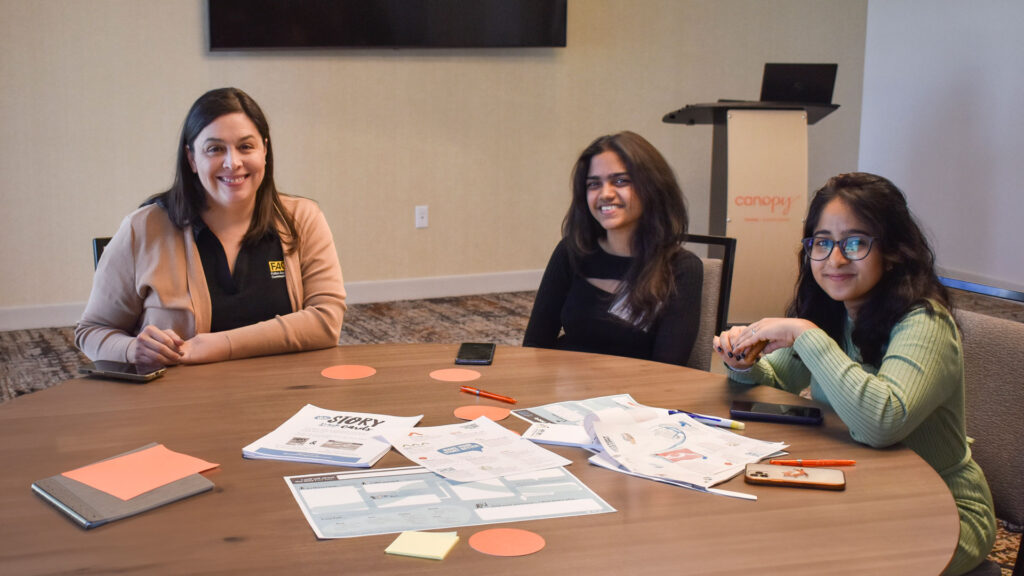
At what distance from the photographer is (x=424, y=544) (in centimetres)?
102

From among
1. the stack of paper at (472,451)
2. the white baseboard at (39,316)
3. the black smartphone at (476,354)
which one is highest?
the black smartphone at (476,354)

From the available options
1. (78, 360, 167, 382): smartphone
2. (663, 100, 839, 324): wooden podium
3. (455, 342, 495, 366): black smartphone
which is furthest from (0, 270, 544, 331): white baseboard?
(78, 360, 167, 382): smartphone

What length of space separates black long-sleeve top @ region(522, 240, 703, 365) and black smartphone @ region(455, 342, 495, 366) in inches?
18.0

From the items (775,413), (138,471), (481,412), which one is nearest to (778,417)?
(775,413)

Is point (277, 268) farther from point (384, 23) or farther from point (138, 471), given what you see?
point (384, 23)

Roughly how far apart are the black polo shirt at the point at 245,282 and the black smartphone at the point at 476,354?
0.52 meters

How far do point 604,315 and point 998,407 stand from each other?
3.18 ft

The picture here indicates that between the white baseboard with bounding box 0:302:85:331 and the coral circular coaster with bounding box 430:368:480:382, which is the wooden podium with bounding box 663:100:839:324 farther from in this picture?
the white baseboard with bounding box 0:302:85:331

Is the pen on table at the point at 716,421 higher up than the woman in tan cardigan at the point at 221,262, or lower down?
lower down

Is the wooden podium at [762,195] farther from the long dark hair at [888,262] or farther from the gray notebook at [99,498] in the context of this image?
the gray notebook at [99,498]

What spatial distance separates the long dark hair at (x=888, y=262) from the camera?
151cm

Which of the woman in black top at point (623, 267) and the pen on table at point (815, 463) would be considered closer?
the pen on table at point (815, 463)

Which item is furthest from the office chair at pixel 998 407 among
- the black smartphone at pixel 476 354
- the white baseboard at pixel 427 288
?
the white baseboard at pixel 427 288

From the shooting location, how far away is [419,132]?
5066 mm
